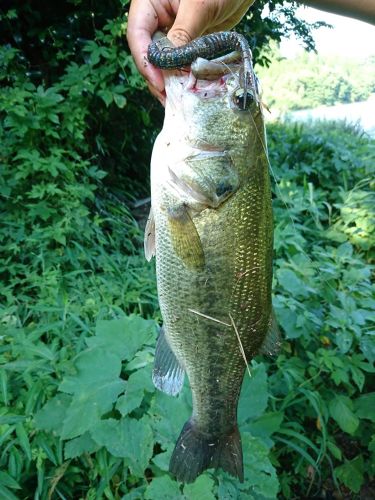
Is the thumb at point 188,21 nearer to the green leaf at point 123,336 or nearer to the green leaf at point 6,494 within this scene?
the green leaf at point 123,336

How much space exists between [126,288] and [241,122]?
2.16 m

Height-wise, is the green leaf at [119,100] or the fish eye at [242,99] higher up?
the green leaf at [119,100]

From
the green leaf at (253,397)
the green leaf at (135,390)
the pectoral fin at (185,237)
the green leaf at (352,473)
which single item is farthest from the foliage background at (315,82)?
→ the pectoral fin at (185,237)

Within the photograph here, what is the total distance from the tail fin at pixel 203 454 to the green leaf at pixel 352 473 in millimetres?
1255

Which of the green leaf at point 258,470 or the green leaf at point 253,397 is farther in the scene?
the green leaf at point 253,397

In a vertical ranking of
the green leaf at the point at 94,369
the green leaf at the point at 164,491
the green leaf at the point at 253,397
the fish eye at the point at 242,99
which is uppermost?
the fish eye at the point at 242,99

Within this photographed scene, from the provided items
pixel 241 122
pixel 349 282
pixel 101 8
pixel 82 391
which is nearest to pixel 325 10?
pixel 241 122

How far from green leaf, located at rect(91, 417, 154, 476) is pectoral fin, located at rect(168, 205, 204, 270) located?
88cm

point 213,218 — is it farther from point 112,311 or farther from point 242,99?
point 112,311

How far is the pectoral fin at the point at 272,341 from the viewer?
1.64m

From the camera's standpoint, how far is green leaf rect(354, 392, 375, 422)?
8.46 ft

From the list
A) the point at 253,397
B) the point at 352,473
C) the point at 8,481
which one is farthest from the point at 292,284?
the point at 8,481

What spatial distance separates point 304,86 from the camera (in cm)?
1221

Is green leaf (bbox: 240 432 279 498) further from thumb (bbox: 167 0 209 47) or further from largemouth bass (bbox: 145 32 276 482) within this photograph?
thumb (bbox: 167 0 209 47)
